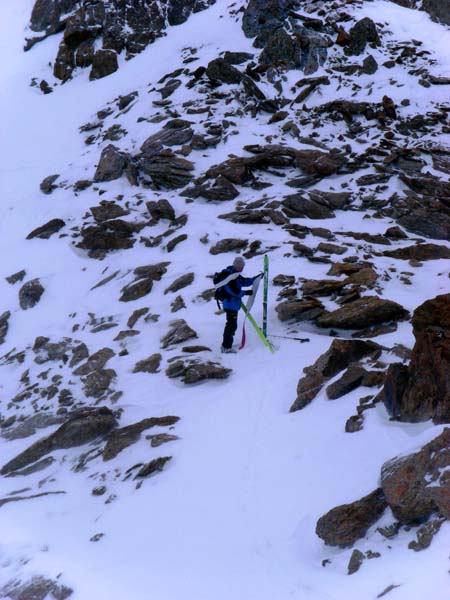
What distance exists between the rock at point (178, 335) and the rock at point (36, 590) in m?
5.81

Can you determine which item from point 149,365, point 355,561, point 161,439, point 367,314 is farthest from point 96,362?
point 355,561

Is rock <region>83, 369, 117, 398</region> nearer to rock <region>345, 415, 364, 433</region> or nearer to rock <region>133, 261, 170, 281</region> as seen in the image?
rock <region>133, 261, 170, 281</region>

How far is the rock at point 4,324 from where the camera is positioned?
13.8 meters

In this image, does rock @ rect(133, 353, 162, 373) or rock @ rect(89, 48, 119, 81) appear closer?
rock @ rect(133, 353, 162, 373)

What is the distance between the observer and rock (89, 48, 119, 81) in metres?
28.9

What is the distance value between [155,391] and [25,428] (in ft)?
7.90

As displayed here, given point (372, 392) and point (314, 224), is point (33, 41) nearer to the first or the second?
point (314, 224)

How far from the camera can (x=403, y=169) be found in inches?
709

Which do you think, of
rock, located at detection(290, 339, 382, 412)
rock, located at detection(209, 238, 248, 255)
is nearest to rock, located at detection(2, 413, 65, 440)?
rock, located at detection(290, 339, 382, 412)

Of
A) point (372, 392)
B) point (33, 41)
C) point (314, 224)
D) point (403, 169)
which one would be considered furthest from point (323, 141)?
point (33, 41)

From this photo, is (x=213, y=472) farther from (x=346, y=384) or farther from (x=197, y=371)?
(x=197, y=371)

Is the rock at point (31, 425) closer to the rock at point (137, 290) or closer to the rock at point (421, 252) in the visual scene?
the rock at point (137, 290)

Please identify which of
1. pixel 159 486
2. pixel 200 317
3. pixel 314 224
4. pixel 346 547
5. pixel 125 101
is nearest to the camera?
pixel 346 547

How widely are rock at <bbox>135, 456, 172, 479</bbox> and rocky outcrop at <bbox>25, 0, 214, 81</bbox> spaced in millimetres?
26420
